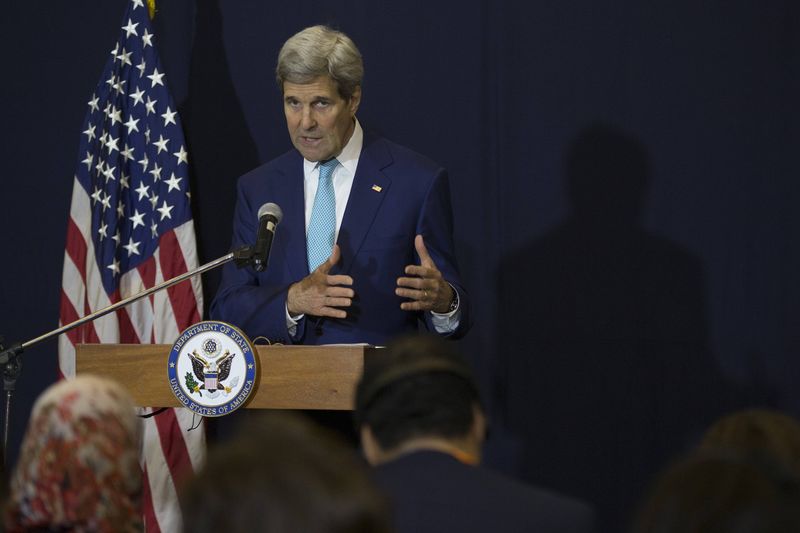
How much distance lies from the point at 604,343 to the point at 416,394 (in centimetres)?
270

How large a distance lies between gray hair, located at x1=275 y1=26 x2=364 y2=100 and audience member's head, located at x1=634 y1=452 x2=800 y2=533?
8.35 feet

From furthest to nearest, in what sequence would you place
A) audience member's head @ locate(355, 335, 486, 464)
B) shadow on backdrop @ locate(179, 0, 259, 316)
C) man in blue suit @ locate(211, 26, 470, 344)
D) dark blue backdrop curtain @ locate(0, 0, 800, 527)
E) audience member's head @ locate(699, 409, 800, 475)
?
shadow on backdrop @ locate(179, 0, 259, 316) < dark blue backdrop curtain @ locate(0, 0, 800, 527) < man in blue suit @ locate(211, 26, 470, 344) < audience member's head @ locate(355, 335, 486, 464) < audience member's head @ locate(699, 409, 800, 475)

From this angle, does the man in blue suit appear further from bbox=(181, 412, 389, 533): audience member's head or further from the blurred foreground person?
bbox=(181, 412, 389, 533): audience member's head

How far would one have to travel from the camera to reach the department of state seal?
10.2 ft

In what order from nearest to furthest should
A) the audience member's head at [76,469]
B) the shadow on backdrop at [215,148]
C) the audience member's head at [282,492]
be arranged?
the audience member's head at [282,492] → the audience member's head at [76,469] → the shadow on backdrop at [215,148]

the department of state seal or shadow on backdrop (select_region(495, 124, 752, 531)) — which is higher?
the department of state seal

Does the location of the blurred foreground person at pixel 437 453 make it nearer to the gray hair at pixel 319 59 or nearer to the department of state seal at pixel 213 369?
the department of state seal at pixel 213 369

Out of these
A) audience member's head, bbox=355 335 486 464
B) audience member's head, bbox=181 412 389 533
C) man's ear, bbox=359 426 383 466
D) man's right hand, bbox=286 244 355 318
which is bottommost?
man's right hand, bbox=286 244 355 318

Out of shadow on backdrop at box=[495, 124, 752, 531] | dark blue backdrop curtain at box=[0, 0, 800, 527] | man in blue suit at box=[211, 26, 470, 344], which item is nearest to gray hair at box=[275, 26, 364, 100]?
man in blue suit at box=[211, 26, 470, 344]

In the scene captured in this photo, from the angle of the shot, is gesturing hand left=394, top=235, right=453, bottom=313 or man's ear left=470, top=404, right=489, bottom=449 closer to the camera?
man's ear left=470, top=404, right=489, bottom=449

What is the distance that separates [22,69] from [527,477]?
2.88 m

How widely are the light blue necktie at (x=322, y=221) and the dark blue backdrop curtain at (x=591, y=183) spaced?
112 cm

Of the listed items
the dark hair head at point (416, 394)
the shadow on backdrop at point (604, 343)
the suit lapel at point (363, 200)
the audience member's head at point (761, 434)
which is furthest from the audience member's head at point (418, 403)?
the shadow on backdrop at point (604, 343)

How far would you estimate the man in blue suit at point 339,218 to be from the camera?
3512mm
